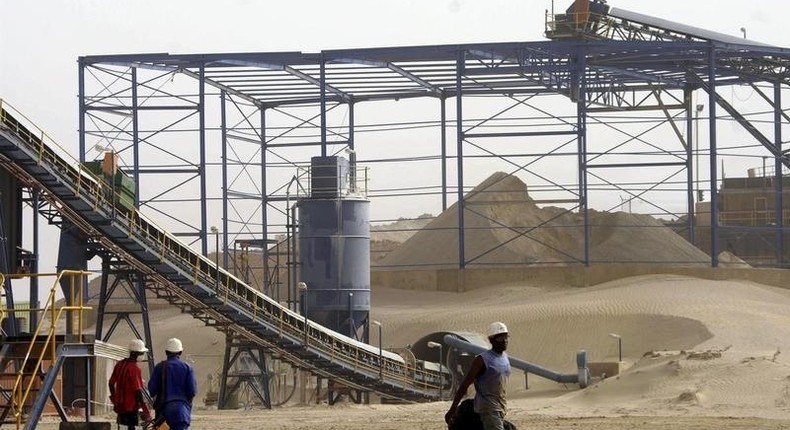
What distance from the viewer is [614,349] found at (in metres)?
45.5

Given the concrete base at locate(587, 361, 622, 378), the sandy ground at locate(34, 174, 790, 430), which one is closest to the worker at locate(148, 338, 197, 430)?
the sandy ground at locate(34, 174, 790, 430)

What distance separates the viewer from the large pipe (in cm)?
3809

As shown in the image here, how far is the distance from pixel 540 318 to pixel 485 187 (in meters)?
16.7

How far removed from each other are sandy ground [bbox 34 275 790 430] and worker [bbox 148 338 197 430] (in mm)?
10775

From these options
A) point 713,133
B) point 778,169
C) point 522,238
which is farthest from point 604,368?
point 522,238

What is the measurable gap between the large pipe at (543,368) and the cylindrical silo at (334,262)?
8.89ft

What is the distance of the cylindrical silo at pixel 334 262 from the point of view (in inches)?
1690

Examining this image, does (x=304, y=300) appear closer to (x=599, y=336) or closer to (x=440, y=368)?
(x=440, y=368)

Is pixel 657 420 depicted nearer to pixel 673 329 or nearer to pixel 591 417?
pixel 591 417

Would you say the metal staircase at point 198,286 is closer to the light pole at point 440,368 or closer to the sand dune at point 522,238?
the light pole at point 440,368

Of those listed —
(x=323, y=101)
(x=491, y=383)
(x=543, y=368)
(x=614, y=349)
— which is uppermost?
(x=323, y=101)

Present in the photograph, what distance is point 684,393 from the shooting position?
3148 centimetres

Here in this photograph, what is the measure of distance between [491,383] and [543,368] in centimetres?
2691

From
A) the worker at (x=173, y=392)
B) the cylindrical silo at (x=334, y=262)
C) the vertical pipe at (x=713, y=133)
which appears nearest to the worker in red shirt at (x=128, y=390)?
the worker at (x=173, y=392)
